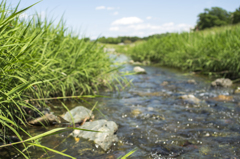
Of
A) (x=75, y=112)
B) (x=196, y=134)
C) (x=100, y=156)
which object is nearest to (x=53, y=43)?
(x=75, y=112)

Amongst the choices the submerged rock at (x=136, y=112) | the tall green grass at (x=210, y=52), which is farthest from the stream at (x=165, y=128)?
the tall green grass at (x=210, y=52)

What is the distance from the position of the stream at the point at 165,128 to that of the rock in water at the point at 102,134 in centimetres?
5

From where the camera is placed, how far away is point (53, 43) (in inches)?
126

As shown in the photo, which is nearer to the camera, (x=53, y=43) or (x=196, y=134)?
(x=196, y=134)

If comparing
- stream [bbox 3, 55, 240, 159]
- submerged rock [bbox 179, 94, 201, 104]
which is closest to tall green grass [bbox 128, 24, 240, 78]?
stream [bbox 3, 55, 240, 159]

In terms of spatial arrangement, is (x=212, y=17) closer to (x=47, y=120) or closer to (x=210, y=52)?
(x=210, y=52)

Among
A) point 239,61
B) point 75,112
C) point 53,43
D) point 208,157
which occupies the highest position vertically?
point 53,43

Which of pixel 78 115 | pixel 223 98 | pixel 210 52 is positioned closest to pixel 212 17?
pixel 210 52

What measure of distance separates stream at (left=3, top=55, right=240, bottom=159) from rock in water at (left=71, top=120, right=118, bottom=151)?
0.05 m

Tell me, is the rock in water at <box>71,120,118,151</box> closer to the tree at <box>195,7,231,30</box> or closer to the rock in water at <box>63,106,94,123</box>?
the rock in water at <box>63,106,94,123</box>

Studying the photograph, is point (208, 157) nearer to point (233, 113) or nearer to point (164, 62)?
point (233, 113)

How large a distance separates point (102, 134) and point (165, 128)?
871 millimetres

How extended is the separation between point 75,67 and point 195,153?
2.11m

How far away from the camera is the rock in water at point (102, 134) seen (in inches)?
81.2
